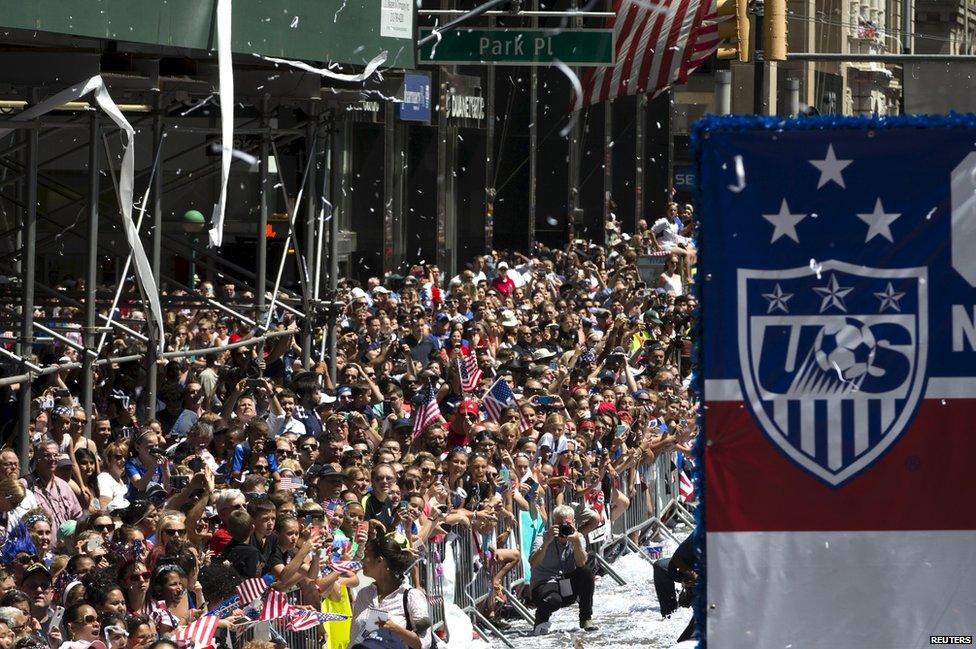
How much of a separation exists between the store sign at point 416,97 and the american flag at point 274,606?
20.7 meters

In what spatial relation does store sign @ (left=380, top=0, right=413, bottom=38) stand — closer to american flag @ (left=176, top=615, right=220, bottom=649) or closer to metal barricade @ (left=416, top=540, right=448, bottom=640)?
metal barricade @ (left=416, top=540, right=448, bottom=640)

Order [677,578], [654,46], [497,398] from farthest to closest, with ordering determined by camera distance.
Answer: [654,46] < [497,398] < [677,578]

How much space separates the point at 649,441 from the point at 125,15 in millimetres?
6305

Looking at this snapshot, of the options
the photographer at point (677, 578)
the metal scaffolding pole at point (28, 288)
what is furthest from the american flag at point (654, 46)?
the metal scaffolding pole at point (28, 288)

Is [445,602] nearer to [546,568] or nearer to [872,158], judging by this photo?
[546,568]

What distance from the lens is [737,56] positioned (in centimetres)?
970

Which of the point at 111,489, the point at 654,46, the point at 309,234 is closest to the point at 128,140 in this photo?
the point at 111,489

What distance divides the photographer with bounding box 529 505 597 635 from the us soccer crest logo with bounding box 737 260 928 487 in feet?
27.0

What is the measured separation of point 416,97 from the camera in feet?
101

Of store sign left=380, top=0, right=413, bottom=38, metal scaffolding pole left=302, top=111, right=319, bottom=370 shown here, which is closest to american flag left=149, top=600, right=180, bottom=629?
store sign left=380, top=0, right=413, bottom=38

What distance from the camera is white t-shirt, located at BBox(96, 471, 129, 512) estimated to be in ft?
36.2

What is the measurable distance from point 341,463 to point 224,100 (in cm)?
237

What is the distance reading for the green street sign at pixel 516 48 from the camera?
1778 cm

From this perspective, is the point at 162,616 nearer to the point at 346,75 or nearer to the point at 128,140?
the point at 128,140
